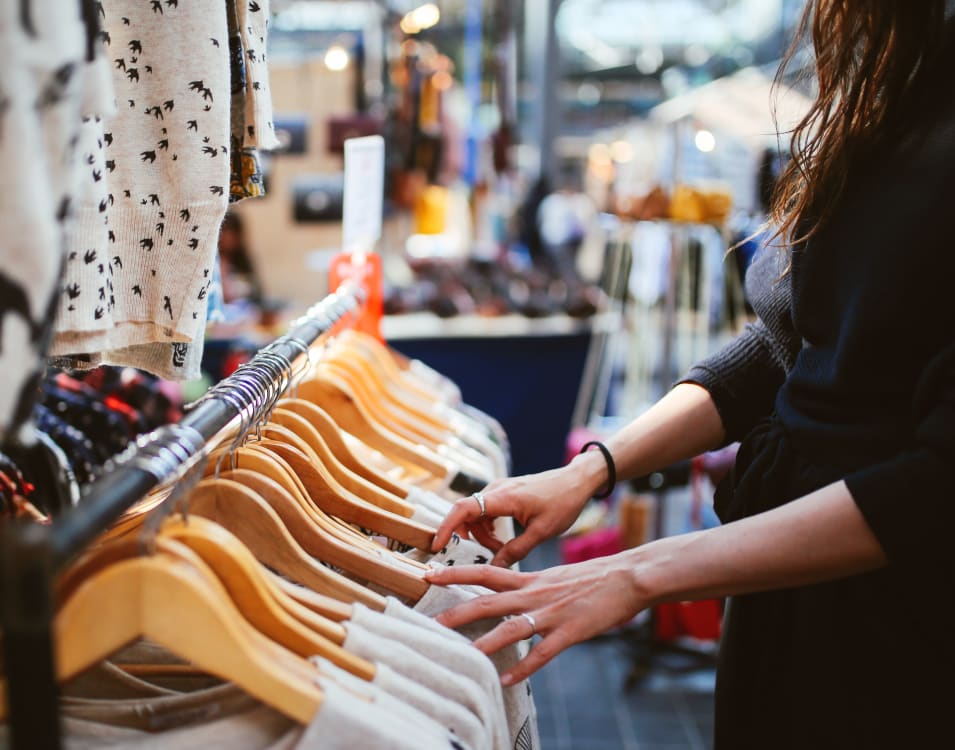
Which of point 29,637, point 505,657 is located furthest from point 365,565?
point 29,637

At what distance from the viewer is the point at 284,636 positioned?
2.50 ft

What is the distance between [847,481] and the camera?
853 mm

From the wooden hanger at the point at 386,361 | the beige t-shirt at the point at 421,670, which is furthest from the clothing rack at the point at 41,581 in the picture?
the wooden hanger at the point at 386,361

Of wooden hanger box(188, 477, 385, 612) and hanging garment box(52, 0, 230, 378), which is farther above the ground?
hanging garment box(52, 0, 230, 378)

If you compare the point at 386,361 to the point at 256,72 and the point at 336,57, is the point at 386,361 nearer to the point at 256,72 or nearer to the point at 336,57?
the point at 256,72

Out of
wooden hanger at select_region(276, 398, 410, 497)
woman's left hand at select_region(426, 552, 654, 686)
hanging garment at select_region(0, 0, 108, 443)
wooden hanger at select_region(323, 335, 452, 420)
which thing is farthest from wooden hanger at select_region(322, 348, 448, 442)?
hanging garment at select_region(0, 0, 108, 443)

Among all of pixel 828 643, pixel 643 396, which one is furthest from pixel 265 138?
pixel 643 396

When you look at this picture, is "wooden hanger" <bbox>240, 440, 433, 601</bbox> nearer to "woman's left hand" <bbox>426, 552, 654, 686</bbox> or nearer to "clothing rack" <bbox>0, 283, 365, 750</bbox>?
"woman's left hand" <bbox>426, 552, 654, 686</bbox>

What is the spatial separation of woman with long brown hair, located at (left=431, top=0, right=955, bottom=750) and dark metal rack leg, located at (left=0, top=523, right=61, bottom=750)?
0.43 metres

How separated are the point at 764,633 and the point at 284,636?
604 mm

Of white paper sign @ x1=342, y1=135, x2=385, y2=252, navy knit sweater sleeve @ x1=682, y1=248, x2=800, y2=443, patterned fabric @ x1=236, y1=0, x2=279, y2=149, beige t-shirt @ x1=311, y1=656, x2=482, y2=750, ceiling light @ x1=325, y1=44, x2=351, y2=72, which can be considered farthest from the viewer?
ceiling light @ x1=325, y1=44, x2=351, y2=72

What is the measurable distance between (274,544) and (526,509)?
36cm

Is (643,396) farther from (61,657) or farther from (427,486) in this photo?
(61,657)

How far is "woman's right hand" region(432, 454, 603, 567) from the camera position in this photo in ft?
3.56
